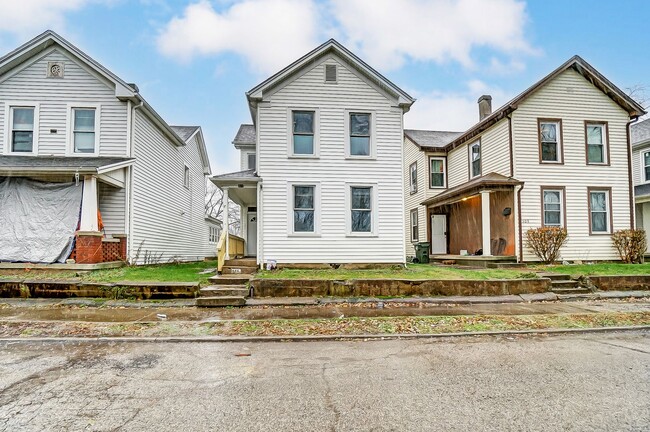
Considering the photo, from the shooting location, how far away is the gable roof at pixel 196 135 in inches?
796

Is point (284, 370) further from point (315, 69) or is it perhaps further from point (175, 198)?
point (175, 198)

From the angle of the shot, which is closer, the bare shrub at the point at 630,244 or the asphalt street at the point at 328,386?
the asphalt street at the point at 328,386

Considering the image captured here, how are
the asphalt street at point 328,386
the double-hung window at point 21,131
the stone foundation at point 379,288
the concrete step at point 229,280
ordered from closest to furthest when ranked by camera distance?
the asphalt street at point 328,386, the stone foundation at point 379,288, the concrete step at point 229,280, the double-hung window at point 21,131

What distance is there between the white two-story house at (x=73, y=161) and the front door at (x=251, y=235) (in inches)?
154

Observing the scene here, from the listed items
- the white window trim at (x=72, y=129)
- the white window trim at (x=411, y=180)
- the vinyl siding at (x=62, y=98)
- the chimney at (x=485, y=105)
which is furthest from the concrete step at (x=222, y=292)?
the chimney at (x=485, y=105)

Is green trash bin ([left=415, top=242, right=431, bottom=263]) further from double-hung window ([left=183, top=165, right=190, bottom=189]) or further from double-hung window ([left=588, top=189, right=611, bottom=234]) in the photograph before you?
double-hung window ([left=183, top=165, right=190, bottom=189])

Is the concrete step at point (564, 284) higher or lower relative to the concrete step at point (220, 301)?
higher

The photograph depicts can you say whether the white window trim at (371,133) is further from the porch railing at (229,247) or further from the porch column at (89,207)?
the porch column at (89,207)

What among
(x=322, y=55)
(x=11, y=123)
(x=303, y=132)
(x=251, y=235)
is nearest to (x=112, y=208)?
(x=11, y=123)

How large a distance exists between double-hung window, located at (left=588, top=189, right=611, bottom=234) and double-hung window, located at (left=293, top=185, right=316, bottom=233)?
11752mm

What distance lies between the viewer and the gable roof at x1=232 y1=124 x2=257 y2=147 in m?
19.6

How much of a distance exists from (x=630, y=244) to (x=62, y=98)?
2277 centimetres

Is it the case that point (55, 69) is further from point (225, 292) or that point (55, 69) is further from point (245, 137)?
point (225, 292)

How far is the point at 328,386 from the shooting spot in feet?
12.4
